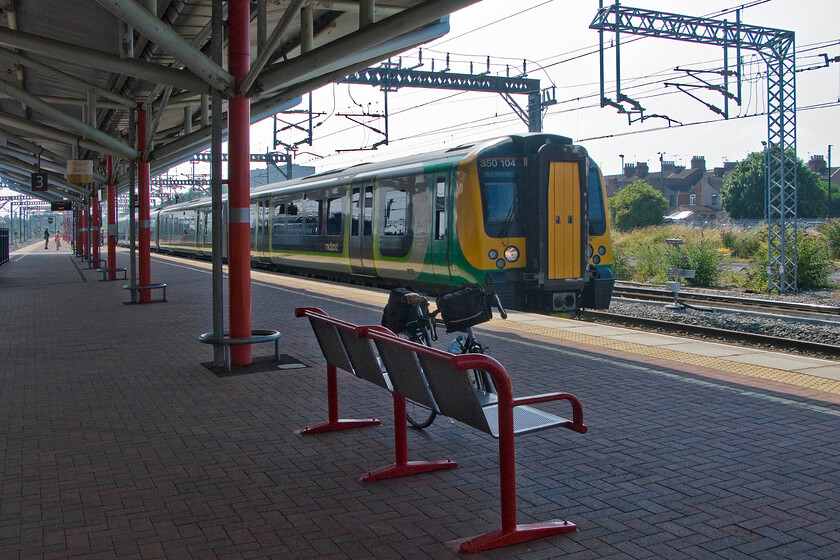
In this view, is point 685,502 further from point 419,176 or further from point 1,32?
point 419,176

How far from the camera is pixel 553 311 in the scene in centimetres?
1234

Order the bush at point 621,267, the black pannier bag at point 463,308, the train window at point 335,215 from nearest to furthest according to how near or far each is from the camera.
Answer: the black pannier bag at point 463,308 → the train window at point 335,215 → the bush at point 621,267

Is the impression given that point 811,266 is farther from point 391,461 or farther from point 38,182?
point 38,182

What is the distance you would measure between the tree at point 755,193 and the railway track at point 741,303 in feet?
155

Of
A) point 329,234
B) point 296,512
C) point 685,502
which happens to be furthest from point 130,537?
point 329,234

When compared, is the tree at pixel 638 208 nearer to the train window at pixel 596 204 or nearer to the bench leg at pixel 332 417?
the train window at pixel 596 204

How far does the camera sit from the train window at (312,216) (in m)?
18.8

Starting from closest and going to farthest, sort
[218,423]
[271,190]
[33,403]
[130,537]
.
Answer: [130,537] < [218,423] < [33,403] < [271,190]

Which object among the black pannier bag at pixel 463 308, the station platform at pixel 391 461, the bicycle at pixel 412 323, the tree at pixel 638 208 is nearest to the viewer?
the station platform at pixel 391 461

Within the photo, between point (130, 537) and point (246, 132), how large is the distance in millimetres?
5424

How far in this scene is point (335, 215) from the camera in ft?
58.2

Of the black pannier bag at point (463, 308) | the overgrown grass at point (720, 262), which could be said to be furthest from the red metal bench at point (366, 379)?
the overgrown grass at point (720, 262)

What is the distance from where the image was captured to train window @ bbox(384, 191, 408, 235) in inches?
563

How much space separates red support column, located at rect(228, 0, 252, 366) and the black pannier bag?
11.6 ft
